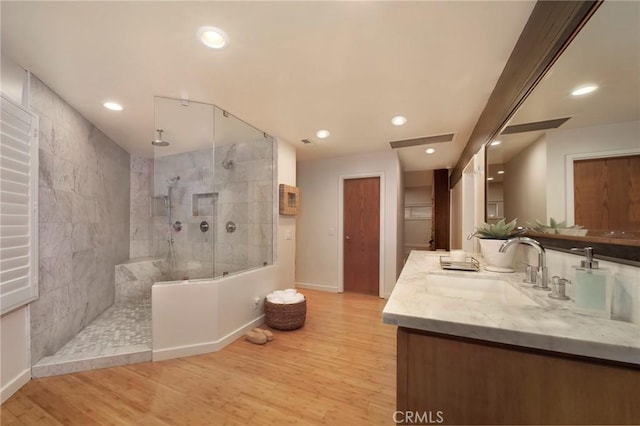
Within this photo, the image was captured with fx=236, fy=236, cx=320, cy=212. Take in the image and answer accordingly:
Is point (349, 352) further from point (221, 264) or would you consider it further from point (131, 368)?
point (131, 368)

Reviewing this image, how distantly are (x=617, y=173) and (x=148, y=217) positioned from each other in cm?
495

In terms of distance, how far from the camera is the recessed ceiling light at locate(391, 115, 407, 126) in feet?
8.20

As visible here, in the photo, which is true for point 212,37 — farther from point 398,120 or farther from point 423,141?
point 423,141

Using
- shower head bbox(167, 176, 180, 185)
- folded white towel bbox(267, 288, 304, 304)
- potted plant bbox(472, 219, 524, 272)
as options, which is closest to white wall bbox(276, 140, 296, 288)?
folded white towel bbox(267, 288, 304, 304)

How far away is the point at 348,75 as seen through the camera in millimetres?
1774

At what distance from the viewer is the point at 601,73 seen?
861 mm

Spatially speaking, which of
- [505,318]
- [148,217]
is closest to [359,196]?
[505,318]

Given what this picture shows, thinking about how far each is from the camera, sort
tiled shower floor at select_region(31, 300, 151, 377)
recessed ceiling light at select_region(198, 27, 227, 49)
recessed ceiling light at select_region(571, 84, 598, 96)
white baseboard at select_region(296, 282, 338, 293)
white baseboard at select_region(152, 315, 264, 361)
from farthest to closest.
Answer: white baseboard at select_region(296, 282, 338, 293) → white baseboard at select_region(152, 315, 264, 361) → tiled shower floor at select_region(31, 300, 151, 377) → recessed ceiling light at select_region(198, 27, 227, 49) → recessed ceiling light at select_region(571, 84, 598, 96)

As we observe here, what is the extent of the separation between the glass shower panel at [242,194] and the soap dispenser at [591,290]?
246cm

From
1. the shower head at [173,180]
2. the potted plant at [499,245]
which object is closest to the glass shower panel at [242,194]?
the shower head at [173,180]

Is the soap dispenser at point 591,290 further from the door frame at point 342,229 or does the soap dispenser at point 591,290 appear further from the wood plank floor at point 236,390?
the door frame at point 342,229

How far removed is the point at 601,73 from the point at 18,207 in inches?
128

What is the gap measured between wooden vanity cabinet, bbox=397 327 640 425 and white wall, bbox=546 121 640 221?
691mm

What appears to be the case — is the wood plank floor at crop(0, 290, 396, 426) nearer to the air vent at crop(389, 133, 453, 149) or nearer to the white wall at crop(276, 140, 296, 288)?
the white wall at crop(276, 140, 296, 288)
